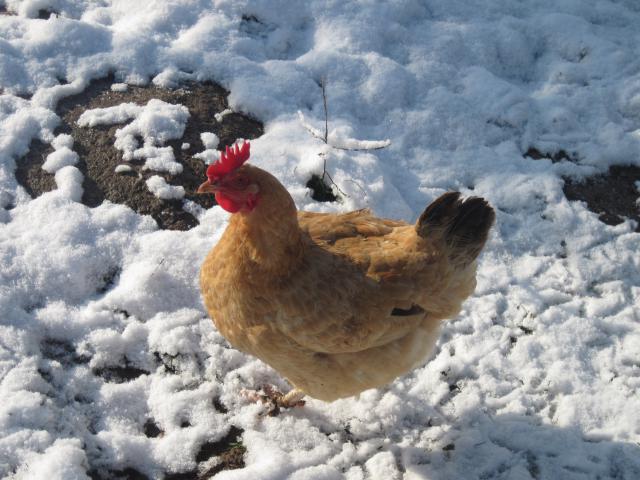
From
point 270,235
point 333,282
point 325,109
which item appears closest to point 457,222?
point 333,282

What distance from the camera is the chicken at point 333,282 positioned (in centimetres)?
259

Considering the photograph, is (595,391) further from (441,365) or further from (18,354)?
(18,354)

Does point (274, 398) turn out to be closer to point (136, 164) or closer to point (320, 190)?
point (320, 190)

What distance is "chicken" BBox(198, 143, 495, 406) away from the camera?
259cm

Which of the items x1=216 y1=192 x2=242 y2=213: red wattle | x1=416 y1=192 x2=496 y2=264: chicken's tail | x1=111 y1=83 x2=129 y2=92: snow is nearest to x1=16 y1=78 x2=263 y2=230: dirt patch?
x1=111 y1=83 x2=129 y2=92: snow

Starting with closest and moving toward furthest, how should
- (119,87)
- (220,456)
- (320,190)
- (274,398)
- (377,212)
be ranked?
(220,456) → (274,398) → (377,212) → (320,190) → (119,87)

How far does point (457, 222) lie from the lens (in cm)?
284

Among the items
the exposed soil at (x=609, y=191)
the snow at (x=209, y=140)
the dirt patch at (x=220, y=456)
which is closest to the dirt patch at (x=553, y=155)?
the exposed soil at (x=609, y=191)

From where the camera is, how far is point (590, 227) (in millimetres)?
4133

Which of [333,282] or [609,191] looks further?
[609,191]

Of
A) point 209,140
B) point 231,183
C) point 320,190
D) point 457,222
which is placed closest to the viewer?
point 231,183

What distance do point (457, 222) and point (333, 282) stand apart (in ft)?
2.43

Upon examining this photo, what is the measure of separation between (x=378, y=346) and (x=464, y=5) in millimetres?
4165

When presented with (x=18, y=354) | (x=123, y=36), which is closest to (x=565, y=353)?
(x=18, y=354)
